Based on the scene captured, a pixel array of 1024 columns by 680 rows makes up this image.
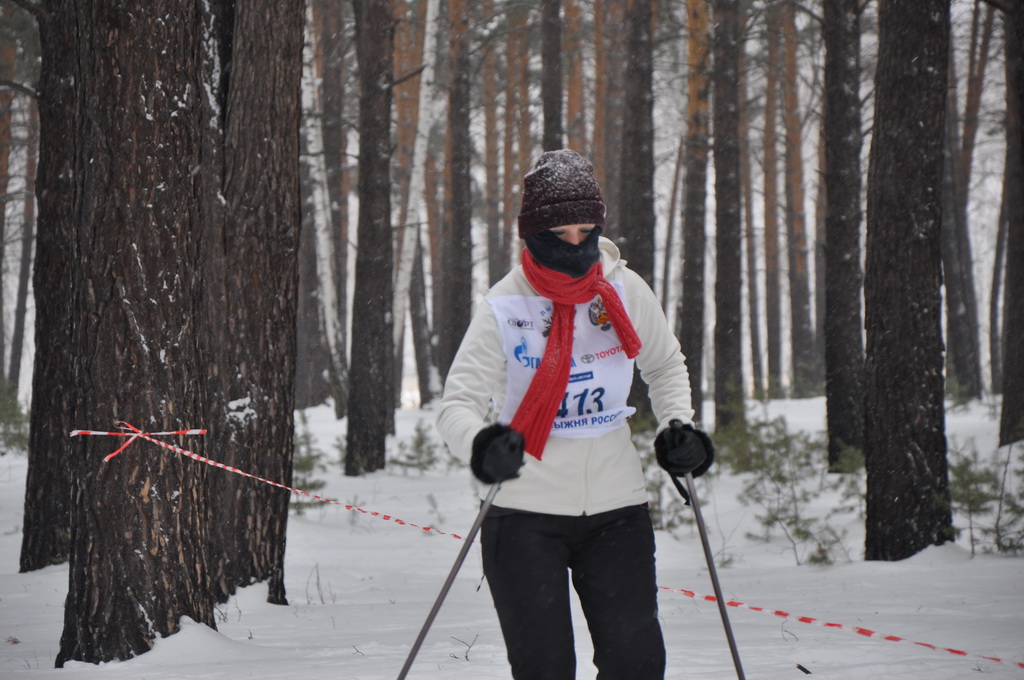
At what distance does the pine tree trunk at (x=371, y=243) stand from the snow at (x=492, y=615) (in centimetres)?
275

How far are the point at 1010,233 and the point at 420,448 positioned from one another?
7.61 m

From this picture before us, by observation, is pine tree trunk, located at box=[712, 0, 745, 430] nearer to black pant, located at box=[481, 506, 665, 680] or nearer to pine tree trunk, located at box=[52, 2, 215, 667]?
pine tree trunk, located at box=[52, 2, 215, 667]

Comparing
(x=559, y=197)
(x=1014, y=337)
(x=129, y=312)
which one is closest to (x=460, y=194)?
(x=1014, y=337)

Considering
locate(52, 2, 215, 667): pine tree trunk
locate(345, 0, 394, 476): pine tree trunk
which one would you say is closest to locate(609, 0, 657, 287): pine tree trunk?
locate(345, 0, 394, 476): pine tree trunk

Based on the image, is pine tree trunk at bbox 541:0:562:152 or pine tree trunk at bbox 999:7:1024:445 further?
pine tree trunk at bbox 541:0:562:152

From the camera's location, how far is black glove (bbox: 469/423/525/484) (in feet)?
8.05

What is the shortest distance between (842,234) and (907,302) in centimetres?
433

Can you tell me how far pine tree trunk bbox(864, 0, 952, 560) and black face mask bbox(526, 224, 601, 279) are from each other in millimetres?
4058

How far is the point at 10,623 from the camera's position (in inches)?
202

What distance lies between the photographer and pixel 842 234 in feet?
33.6

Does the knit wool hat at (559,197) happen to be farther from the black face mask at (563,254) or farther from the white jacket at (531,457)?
the white jacket at (531,457)

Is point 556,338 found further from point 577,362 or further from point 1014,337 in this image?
point 1014,337

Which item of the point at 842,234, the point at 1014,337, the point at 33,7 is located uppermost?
the point at 33,7

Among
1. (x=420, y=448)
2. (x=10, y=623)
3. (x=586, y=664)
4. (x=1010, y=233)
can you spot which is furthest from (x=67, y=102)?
(x=1010, y=233)
